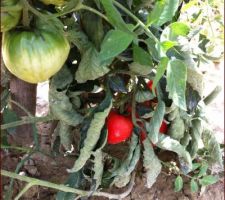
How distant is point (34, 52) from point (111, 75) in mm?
239

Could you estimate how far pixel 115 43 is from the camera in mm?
681

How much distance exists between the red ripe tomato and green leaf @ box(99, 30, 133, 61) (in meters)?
0.29

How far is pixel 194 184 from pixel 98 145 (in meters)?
0.35

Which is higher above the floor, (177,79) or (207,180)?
(177,79)

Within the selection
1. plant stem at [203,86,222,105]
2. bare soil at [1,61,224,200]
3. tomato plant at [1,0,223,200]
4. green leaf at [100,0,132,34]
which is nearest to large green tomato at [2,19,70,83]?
tomato plant at [1,0,223,200]

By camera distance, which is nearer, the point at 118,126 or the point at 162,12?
the point at 162,12

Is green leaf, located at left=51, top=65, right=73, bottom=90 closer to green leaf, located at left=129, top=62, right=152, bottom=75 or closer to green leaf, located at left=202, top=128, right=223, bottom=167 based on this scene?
green leaf, located at left=129, top=62, right=152, bottom=75

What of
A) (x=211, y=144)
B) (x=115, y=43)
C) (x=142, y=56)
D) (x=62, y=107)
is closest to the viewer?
(x=115, y=43)

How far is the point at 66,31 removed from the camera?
83cm

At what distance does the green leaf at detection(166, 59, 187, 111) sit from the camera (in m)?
0.70

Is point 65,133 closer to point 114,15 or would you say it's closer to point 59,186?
point 59,186

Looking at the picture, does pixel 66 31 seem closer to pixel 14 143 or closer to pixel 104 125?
pixel 104 125

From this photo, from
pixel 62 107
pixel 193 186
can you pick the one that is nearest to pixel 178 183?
pixel 193 186

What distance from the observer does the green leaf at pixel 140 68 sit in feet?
2.87
